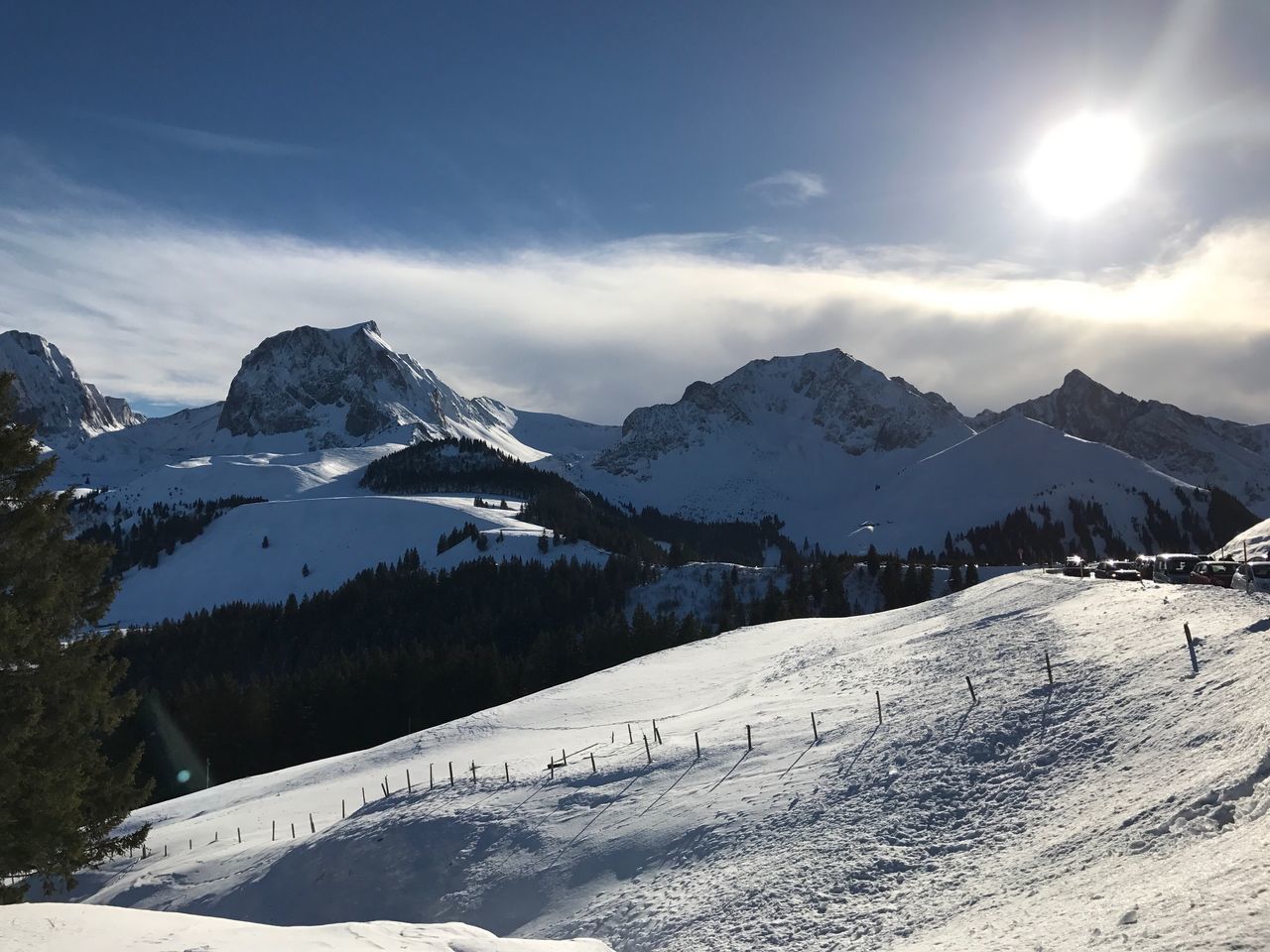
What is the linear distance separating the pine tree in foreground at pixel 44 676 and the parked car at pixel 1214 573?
45.1 m

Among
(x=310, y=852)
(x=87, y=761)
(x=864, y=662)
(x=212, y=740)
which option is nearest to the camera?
(x=87, y=761)

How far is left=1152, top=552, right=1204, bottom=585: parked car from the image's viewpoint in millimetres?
40500

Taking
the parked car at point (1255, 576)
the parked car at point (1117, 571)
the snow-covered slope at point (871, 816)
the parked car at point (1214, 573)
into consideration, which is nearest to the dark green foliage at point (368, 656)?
the snow-covered slope at point (871, 816)

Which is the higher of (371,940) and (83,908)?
(83,908)

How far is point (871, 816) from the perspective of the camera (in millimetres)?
25547

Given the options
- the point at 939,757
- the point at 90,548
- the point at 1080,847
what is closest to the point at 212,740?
the point at 90,548

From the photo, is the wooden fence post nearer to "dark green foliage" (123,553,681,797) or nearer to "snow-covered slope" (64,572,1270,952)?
"snow-covered slope" (64,572,1270,952)

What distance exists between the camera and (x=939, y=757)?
90.8 feet

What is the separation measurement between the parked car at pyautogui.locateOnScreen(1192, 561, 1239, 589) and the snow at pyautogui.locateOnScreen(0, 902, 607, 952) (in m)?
36.7

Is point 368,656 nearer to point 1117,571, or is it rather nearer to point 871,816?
point 1117,571

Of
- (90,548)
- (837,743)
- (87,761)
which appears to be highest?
(90,548)

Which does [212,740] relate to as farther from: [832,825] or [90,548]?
[832,825]

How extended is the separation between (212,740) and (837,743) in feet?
230

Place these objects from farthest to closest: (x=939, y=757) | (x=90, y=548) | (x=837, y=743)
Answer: (x=837, y=743) → (x=939, y=757) → (x=90, y=548)
